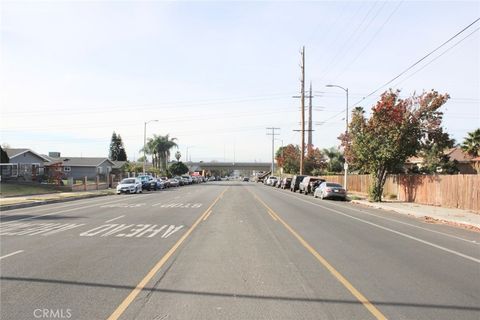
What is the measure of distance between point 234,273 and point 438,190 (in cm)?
2475

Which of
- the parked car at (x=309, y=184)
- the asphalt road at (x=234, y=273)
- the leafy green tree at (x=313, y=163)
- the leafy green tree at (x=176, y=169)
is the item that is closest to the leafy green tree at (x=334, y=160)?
the leafy green tree at (x=313, y=163)

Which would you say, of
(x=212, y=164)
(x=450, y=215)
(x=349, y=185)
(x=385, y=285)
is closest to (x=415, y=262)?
(x=385, y=285)

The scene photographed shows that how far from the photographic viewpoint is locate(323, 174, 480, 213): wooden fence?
1032 inches

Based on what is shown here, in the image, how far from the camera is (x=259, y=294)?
747 cm

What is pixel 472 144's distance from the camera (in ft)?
154

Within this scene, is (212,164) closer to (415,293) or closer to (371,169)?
(371,169)

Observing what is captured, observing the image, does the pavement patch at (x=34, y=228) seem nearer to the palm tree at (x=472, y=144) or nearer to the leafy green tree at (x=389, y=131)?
the leafy green tree at (x=389, y=131)

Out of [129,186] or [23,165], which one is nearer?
[129,186]

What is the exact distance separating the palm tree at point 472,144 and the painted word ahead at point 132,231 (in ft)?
125

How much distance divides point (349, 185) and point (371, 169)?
19.2 m

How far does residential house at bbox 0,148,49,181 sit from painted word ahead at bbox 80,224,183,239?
4046cm

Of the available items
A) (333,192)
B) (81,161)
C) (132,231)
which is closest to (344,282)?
(132,231)

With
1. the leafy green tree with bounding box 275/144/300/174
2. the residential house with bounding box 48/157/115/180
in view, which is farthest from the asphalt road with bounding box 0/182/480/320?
the leafy green tree with bounding box 275/144/300/174

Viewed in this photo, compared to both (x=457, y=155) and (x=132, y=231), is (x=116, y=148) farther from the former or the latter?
(x=132, y=231)
